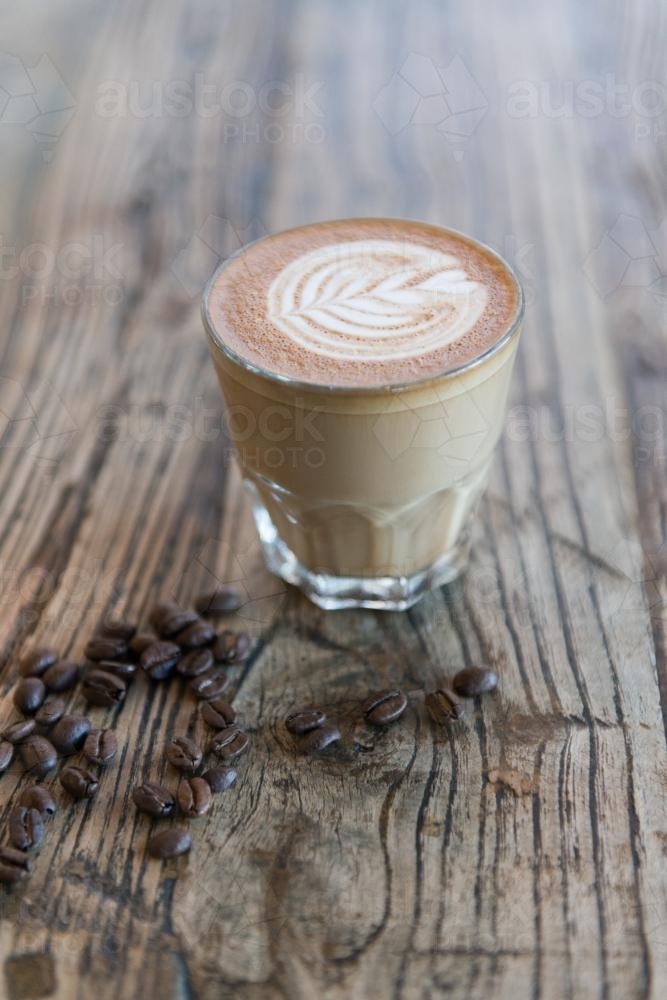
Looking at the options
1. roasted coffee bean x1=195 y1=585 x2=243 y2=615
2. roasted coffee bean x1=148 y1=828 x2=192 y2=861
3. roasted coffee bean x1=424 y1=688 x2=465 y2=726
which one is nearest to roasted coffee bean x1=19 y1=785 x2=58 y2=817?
roasted coffee bean x1=148 y1=828 x2=192 y2=861

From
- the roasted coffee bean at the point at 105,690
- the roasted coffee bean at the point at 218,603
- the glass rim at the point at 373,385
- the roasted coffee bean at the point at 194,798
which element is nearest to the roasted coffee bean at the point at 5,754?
the roasted coffee bean at the point at 105,690

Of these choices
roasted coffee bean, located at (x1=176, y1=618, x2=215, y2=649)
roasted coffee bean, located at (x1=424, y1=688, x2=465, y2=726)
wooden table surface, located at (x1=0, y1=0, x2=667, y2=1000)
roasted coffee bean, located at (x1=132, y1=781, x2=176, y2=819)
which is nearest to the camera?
wooden table surface, located at (x1=0, y1=0, x2=667, y2=1000)

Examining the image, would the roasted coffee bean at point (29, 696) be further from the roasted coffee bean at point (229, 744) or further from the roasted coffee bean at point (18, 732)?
the roasted coffee bean at point (229, 744)


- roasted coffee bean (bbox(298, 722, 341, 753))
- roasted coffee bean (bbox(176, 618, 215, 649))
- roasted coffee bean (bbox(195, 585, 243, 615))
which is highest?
roasted coffee bean (bbox(176, 618, 215, 649))

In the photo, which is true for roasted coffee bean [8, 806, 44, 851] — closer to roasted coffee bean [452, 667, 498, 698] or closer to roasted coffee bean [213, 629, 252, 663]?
roasted coffee bean [213, 629, 252, 663]

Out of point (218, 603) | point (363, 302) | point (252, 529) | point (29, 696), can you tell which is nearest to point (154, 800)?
point (29, 696)

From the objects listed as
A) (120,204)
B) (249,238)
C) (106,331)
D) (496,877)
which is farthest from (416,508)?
(120,204)
